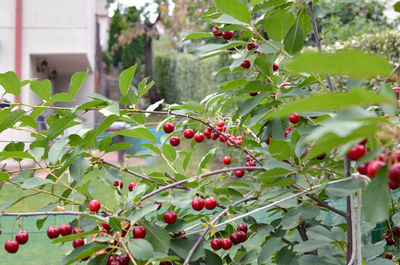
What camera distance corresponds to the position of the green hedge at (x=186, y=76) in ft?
29.3

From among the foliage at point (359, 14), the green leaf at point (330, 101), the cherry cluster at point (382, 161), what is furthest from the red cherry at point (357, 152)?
the foliage at point (359, 14)

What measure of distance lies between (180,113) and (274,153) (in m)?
0.45

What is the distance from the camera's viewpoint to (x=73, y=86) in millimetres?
1058

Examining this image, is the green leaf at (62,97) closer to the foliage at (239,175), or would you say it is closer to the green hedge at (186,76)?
the foliage at (239,175)

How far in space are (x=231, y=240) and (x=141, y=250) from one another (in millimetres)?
372

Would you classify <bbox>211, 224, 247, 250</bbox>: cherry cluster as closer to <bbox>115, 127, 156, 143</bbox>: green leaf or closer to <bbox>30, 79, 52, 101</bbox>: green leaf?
<bbox>115, 127, 156, 143</bbox>: green leaf

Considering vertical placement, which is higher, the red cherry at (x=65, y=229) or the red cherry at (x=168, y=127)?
the red cherry at (x=168, y=127)

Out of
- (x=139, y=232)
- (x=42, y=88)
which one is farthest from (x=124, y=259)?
(x=42, y=88)

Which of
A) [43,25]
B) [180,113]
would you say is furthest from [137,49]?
[180,113]

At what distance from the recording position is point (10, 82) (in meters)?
1.03

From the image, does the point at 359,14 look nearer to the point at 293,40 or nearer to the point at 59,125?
the point at 293,40

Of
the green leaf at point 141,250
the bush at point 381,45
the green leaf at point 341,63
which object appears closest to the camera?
the green leaf at point 341,63

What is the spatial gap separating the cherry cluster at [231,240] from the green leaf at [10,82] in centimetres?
60

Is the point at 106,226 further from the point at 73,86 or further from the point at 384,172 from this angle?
the point at 384,172
